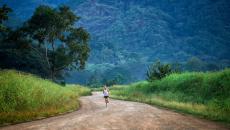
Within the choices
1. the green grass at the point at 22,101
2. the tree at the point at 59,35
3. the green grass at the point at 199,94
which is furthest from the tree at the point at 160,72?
the green grass at the point at 22,101

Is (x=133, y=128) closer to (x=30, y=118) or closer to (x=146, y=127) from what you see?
(x=146, y=127)

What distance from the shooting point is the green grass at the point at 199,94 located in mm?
22469

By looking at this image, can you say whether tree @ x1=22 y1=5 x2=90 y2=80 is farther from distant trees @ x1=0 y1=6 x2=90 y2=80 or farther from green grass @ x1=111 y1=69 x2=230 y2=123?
green grass @ x1=111 y1=69 x2=230 y2=123

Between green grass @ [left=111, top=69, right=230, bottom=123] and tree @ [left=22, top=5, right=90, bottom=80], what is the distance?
21243 mm

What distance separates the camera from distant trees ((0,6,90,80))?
5497cm

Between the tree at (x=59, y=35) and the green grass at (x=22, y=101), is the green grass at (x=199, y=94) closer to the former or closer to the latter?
the green grass at (x=22, y=101)

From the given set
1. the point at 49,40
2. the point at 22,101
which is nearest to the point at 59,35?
the point at 49,40

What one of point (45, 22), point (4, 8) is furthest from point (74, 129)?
point (45, 22)

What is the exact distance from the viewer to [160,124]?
1614cm

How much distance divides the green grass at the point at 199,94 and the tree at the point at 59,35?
2124 cm

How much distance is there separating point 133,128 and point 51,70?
150ft

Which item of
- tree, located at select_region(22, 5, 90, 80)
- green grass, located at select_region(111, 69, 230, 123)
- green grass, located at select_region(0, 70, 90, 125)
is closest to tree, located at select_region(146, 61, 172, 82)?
green grass, located at select_region(111, 69, 230, 123)

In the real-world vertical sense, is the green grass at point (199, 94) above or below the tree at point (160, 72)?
below

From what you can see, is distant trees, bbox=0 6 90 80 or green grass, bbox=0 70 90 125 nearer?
green grass, bbox=0 70 90 125
